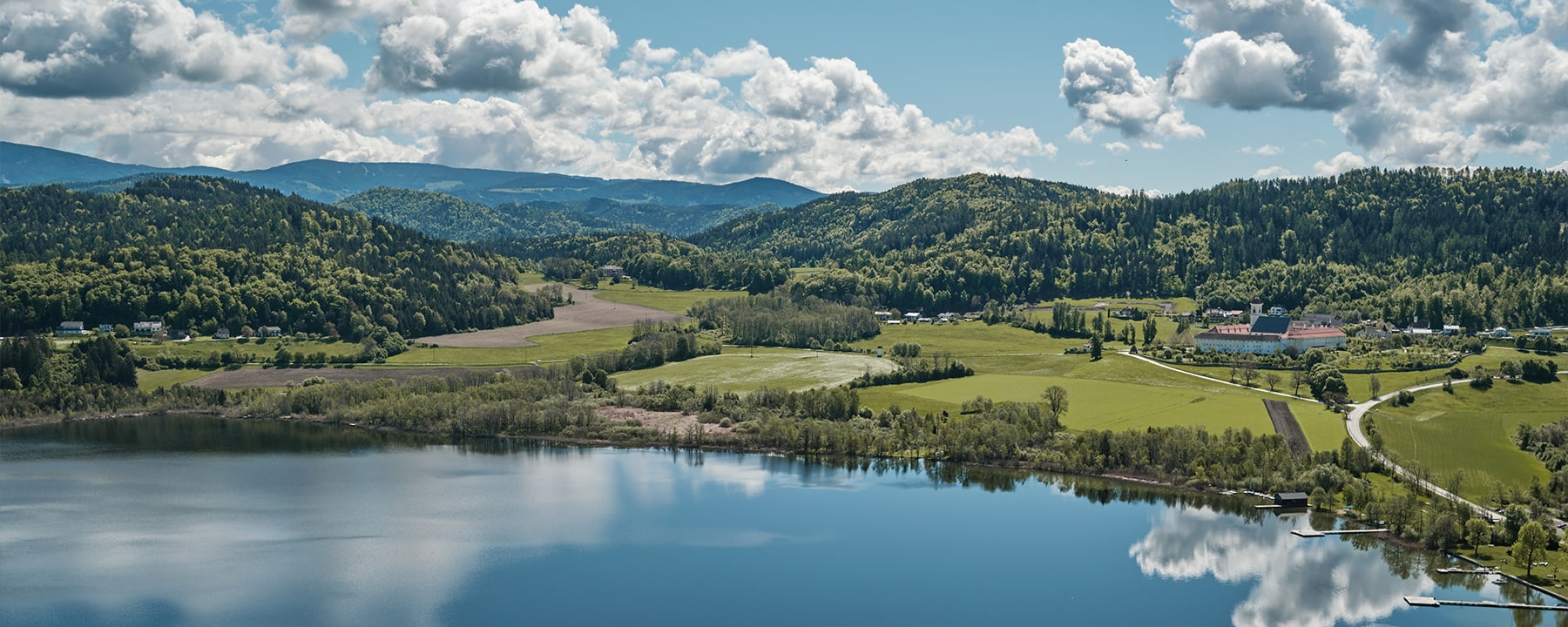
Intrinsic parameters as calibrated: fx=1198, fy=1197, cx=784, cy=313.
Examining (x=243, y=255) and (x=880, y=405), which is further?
(x=243, y=255)

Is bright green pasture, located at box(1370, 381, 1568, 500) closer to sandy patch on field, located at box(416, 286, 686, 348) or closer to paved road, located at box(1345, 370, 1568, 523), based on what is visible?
paved road, located at box(1345, 370, 1568, 523)

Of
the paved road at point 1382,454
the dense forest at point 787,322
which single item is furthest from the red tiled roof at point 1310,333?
the dense forest at point 787,322

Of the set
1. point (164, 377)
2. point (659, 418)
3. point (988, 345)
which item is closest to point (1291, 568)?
point (659, 418)

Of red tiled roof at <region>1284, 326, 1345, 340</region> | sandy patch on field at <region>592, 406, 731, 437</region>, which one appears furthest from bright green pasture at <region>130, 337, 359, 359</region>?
red tiled roof at <region>1284, 326, 1345, 340</region>

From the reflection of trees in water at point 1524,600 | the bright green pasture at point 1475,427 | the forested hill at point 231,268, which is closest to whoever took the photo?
the reflection of trees in water at point 1524,600

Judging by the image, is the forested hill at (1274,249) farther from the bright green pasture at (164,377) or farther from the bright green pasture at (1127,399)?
the bright green pasture at (164,377)

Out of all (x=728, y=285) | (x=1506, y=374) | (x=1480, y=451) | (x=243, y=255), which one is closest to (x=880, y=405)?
(x=1480, y=451)

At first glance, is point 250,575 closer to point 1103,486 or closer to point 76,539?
point 76,539
